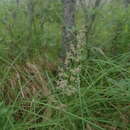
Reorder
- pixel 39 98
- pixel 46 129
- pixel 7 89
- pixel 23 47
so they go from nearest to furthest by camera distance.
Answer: pixel 46 129
pixel 39 98
pixel 7 89
pixel 23 47

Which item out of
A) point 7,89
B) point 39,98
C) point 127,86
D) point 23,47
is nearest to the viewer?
point 127,86

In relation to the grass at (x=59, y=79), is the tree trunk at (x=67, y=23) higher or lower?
higher

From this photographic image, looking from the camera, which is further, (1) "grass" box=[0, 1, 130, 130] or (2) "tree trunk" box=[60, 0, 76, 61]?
(2) "tree trunk" box=[60, 0, 76, 61]

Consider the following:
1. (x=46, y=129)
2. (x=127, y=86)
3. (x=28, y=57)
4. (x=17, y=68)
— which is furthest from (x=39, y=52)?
(x=127, y=86)

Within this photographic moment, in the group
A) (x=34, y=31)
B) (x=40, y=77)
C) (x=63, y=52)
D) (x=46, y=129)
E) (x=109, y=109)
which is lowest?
(x=46, y=129)

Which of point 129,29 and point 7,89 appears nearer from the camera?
point 7,89

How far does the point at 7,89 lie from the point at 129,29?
1.16 m

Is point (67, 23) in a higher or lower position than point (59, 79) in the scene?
higher

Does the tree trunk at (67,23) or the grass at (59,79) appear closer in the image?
the grass at (59,79)

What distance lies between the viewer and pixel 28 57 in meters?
2.02

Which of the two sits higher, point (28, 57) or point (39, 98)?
point (28, 57)

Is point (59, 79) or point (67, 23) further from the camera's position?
point (67, 23)

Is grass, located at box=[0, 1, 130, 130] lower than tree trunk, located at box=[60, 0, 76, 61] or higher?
lower

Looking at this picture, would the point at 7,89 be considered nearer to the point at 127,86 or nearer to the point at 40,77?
the point at 40,77
